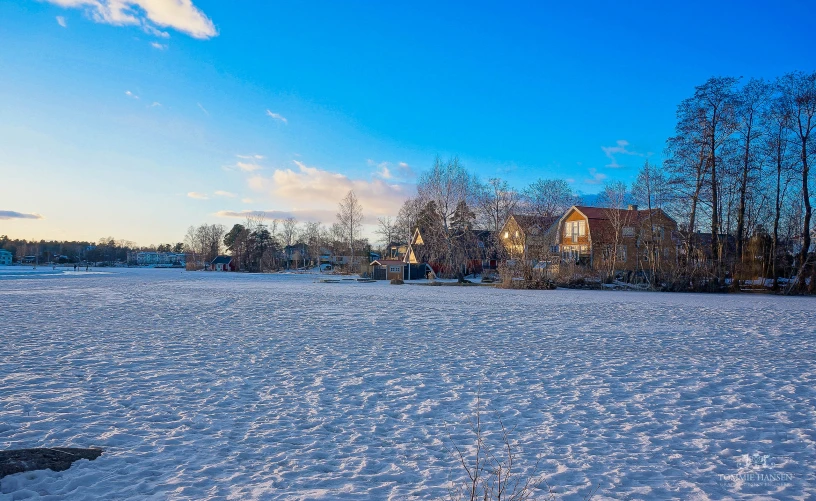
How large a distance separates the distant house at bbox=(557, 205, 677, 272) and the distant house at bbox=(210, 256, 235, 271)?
247 feet

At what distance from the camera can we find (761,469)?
4.95m

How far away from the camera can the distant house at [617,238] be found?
136 feet

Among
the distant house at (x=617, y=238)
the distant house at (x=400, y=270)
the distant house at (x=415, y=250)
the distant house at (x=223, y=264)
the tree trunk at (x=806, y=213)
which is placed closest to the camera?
the tree trunk at (x=806, y=213)

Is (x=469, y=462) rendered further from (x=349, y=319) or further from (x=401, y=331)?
(x=349, y=319)

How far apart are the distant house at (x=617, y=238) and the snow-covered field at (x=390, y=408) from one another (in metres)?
29.1

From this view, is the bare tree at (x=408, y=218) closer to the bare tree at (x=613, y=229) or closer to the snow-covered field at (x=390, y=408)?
the bare tree at (x=613, y=229)

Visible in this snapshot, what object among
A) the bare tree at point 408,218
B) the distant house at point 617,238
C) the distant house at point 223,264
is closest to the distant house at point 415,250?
the bare tree at point 408,218

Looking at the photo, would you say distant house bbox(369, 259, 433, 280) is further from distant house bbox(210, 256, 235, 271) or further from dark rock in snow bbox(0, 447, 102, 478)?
distant house bbox(210, 256, 235, 271)

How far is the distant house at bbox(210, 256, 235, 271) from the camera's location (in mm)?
108562

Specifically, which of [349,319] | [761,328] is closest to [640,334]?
[761,328]

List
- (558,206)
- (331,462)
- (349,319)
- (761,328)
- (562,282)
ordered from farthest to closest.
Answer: (558,206) < (562,282) < (349,319) < (761,328) < (331,462)

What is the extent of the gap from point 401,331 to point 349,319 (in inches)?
126

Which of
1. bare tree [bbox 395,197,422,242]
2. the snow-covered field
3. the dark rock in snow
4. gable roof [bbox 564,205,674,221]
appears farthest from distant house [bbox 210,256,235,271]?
the dark rock in snow

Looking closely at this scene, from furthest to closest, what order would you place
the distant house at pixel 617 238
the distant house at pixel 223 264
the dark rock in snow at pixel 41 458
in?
the distant house at pixel 223 264
the distant house at pixel 617 238
the dark rock in snow at pixel 41 458
